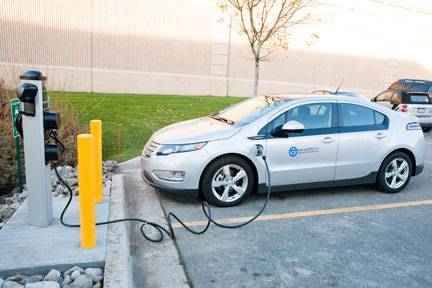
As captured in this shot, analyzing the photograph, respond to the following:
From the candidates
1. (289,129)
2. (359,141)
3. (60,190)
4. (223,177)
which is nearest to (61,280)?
(60,190)

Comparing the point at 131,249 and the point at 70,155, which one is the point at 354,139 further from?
the point at 70,155

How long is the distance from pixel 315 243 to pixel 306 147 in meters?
1.51

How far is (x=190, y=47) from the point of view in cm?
1925

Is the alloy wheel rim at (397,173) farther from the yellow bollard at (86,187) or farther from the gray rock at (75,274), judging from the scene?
the gray rock at (75,274)

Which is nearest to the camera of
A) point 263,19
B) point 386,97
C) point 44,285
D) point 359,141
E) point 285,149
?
point 44,285

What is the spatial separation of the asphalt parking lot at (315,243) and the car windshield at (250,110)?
1.10m

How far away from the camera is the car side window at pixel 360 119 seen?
5590 mm

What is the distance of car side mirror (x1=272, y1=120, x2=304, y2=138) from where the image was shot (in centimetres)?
514

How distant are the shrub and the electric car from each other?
1.94m

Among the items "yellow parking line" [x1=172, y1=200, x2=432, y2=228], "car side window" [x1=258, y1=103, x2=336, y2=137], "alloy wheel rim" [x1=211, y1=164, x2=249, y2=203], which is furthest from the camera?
"car side window" [x1=258, y1=103, x2=336, y2=137]

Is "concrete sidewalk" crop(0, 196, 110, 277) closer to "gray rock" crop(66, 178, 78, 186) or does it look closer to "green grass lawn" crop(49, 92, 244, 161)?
"gray rock" crop(66, 178, 78, 186)

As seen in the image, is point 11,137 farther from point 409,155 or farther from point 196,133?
point 409,155

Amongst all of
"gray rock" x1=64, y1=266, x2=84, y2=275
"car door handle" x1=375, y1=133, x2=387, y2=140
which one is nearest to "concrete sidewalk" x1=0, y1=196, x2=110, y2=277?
"gray rock" x1=64, y1=266, x2=84, y2=275

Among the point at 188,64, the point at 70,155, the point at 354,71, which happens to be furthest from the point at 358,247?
the point at 354,71
